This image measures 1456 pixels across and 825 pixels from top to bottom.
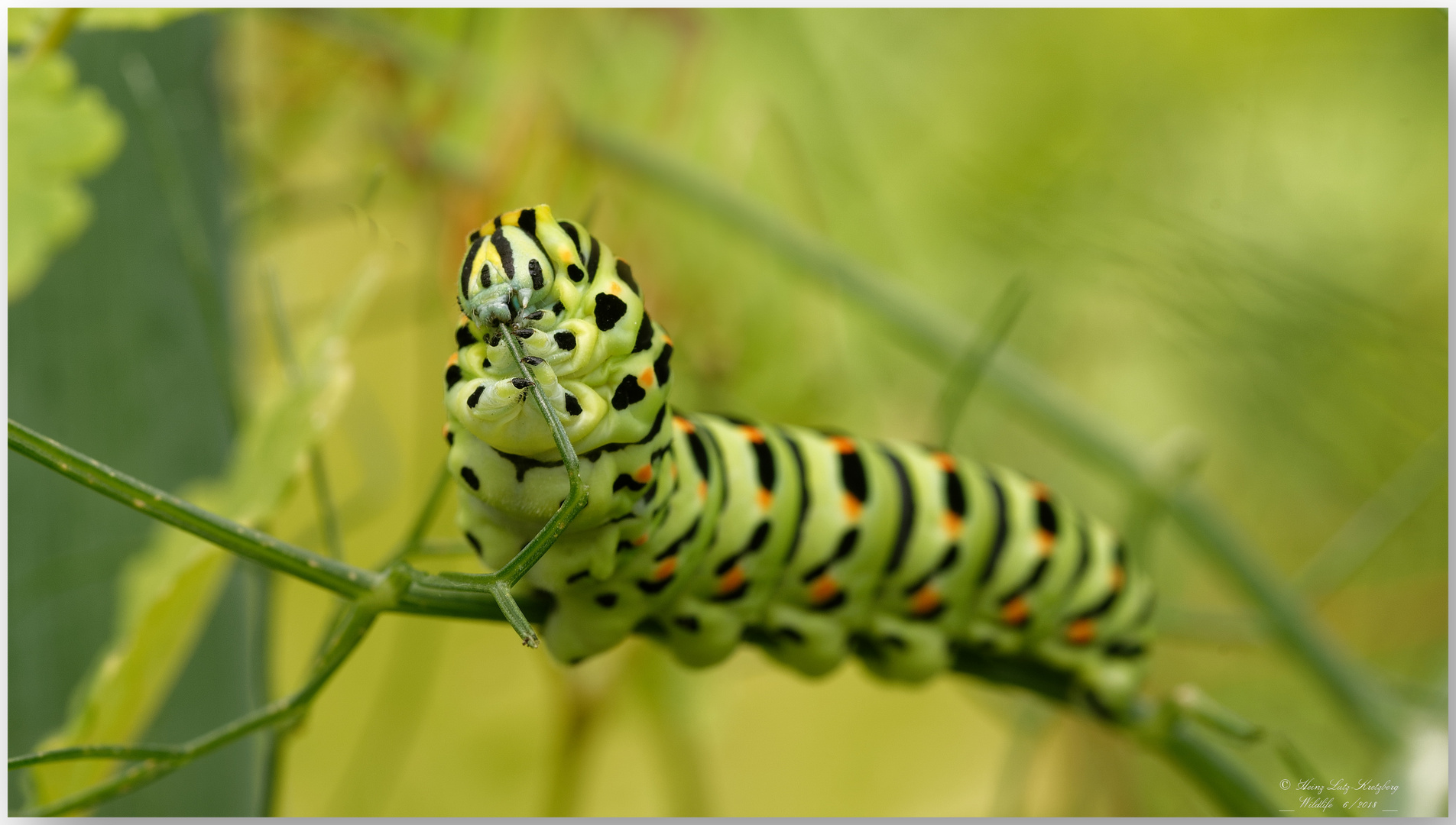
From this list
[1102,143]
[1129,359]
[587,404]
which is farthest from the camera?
[1129,359]

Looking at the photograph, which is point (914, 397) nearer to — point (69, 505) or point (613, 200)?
point (613, 200)

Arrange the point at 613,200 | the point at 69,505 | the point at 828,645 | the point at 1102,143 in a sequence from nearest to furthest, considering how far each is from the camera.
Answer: the point at 828,645, the point at 69,505, the point at 613,200, the point at 1102,143

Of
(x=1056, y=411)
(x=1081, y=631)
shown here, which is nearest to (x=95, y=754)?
(x=1081, y=631)

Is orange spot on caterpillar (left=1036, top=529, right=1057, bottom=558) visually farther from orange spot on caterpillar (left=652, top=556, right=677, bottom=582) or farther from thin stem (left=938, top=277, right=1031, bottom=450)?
orange spot on caterpillar (left=652, top=556, right=677, bottom=582)

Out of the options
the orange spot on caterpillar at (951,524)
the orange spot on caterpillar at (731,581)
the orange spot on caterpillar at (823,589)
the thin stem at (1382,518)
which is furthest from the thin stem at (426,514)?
the thin stem at (1382,518)

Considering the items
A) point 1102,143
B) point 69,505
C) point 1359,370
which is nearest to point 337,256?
point 69,505

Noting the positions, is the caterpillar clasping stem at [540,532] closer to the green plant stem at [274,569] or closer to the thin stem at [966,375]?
the green plant stem at [274,569]

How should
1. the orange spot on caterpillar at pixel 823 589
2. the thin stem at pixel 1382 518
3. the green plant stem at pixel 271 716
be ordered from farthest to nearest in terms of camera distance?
the thin stem at pixel 1382 518
the orange spot on caterpillar at pixel 823 589
the green plant stem at pixel 271 716

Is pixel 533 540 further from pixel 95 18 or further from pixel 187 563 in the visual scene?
pixel 95 18

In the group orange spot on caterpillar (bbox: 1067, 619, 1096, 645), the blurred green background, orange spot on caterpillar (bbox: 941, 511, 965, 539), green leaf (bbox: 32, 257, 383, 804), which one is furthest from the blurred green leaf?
orange spot on caterpillar (bbox: 1067, 619, 1096, 645)
